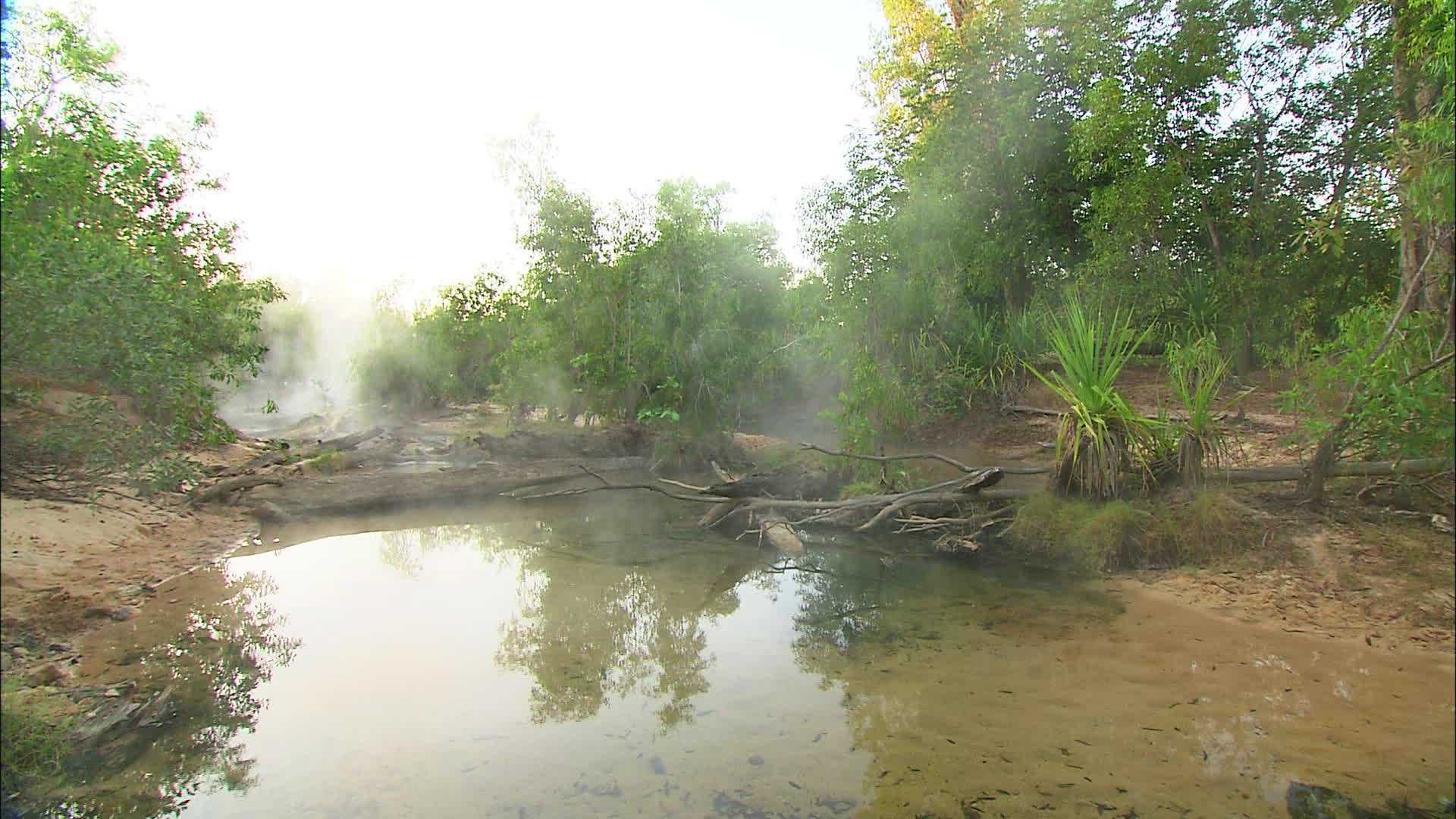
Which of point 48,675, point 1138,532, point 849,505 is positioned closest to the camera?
point 48,675

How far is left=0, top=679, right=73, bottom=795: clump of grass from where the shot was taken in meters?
3.16

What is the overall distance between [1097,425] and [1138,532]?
1023 mm

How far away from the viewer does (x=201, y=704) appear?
4.42 m

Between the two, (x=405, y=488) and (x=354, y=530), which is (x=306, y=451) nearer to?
(x=405, y=488)

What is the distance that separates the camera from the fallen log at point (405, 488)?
388 inches

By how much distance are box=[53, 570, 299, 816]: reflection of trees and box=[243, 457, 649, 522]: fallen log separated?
315 centimetres

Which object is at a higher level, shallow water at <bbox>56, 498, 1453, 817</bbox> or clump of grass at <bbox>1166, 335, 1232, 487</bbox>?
clump of grass at <bbox>1166, 335, 1232, 487</bbox>

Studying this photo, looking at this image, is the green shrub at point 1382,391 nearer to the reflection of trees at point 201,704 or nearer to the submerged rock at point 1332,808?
the submerged rock at point 1332,808

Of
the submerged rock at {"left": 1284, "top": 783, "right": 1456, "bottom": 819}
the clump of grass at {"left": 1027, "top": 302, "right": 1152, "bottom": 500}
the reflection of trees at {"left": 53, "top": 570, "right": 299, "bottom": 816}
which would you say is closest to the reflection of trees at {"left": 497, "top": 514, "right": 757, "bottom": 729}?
the reflection of trees at {"left": 53, "top": 570, "right": 299, "bottom": 816}

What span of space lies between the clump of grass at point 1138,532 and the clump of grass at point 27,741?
7156 millimetres

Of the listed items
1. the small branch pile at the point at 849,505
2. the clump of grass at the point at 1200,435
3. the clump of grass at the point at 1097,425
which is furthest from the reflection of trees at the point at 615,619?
the clump of grass at the point at 1200,435

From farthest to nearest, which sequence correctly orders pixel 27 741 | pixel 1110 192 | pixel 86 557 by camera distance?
pixel 1110 192 → pixel 86 557 → pixel 27 741

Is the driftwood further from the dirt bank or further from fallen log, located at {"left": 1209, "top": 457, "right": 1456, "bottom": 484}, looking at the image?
fallen log, located at {"left": 1209, "top": 457, "right": 1456, "bottom": 484}

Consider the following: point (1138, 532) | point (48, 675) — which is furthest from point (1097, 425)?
point (48, 675)
